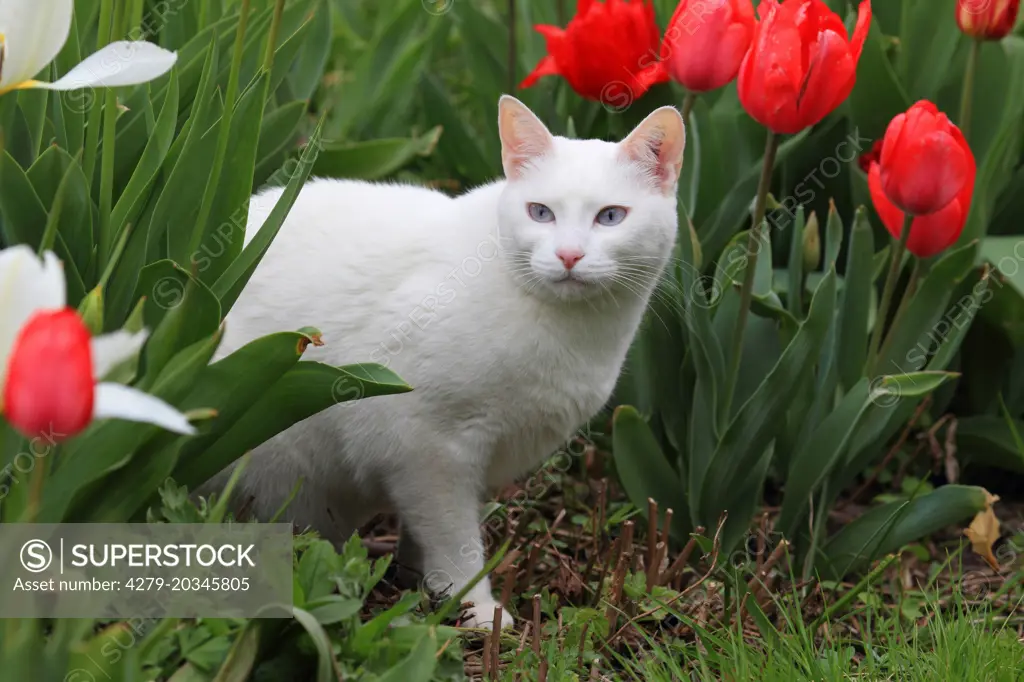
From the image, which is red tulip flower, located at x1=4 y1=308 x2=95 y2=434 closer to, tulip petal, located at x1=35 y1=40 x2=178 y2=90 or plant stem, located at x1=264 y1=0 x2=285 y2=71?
tulip petal, located at x1=35 y1=40 x2=178 y2=90

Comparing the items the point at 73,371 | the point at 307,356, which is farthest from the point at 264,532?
the point at 73,371

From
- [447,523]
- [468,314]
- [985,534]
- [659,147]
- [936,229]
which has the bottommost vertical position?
[985,534]

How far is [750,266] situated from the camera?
219 centimetres

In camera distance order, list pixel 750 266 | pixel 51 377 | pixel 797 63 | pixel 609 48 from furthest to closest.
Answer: pixel 609 48
pixel 750 266
pixel 797 63
pixel 51 377

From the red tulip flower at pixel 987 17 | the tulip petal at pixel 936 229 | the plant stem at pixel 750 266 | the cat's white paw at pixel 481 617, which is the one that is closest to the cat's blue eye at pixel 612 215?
the plant stem at pixel 750 266


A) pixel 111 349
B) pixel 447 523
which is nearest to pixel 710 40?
pixel 447 523

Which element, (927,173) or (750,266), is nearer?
(927,173)

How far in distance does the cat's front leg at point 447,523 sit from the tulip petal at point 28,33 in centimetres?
103

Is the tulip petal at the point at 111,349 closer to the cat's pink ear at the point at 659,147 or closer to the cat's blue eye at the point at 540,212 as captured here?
the cat's blue eye at the point at 540,212

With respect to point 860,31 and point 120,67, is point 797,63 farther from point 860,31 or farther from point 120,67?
point 120,67

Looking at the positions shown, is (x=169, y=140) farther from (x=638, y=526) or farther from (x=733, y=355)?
(x=638, y=526)

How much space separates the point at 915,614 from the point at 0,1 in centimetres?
199

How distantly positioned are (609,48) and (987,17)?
0.75m

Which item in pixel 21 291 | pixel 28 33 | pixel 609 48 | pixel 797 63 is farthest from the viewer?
pixel 609 48
